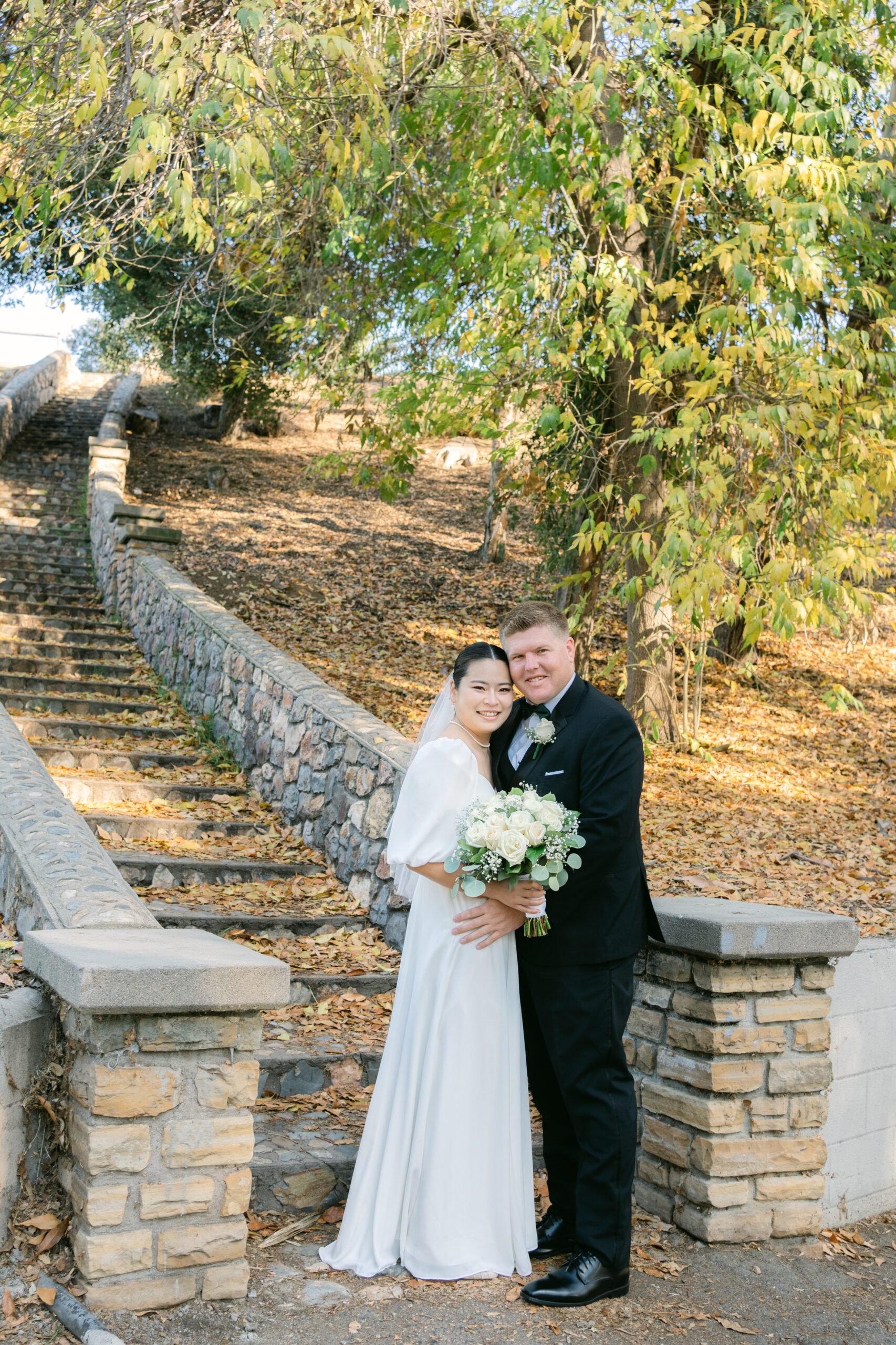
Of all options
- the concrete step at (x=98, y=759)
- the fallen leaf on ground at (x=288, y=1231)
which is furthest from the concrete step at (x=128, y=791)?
the fallen leaf on ground at (x=288, y=1231)

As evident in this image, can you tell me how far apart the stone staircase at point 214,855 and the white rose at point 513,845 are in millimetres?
1567

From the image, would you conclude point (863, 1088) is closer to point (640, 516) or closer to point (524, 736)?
point (524, 736)

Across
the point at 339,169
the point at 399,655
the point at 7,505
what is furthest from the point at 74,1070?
the point at 7,505

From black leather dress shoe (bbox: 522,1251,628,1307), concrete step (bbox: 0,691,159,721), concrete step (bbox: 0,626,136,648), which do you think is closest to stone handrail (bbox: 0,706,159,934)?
black leather dress shoe (bbox: 522,1251,628,1307)

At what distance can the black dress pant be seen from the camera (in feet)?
11.6

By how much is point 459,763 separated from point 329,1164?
1.58 m

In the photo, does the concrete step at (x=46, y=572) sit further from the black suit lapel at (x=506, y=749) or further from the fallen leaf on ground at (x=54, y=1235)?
the fallen leaf on ground at (x=54, y=1235)

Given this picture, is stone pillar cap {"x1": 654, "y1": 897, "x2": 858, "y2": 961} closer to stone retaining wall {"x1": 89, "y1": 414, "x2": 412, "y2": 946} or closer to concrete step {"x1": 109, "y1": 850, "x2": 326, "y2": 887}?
stone retaining wall {"x1": 89, "y1": 414, "x2": 412, "y2": 946}

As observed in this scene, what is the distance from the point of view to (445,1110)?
3586mm

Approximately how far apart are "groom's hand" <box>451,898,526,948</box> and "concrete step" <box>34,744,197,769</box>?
4.74 m

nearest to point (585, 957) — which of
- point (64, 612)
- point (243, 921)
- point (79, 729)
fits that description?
point (243, 921)

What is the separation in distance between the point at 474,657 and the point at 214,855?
334 cm

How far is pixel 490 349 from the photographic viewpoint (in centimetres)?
926

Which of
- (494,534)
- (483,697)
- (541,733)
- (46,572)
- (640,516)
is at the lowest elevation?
(541,733)
